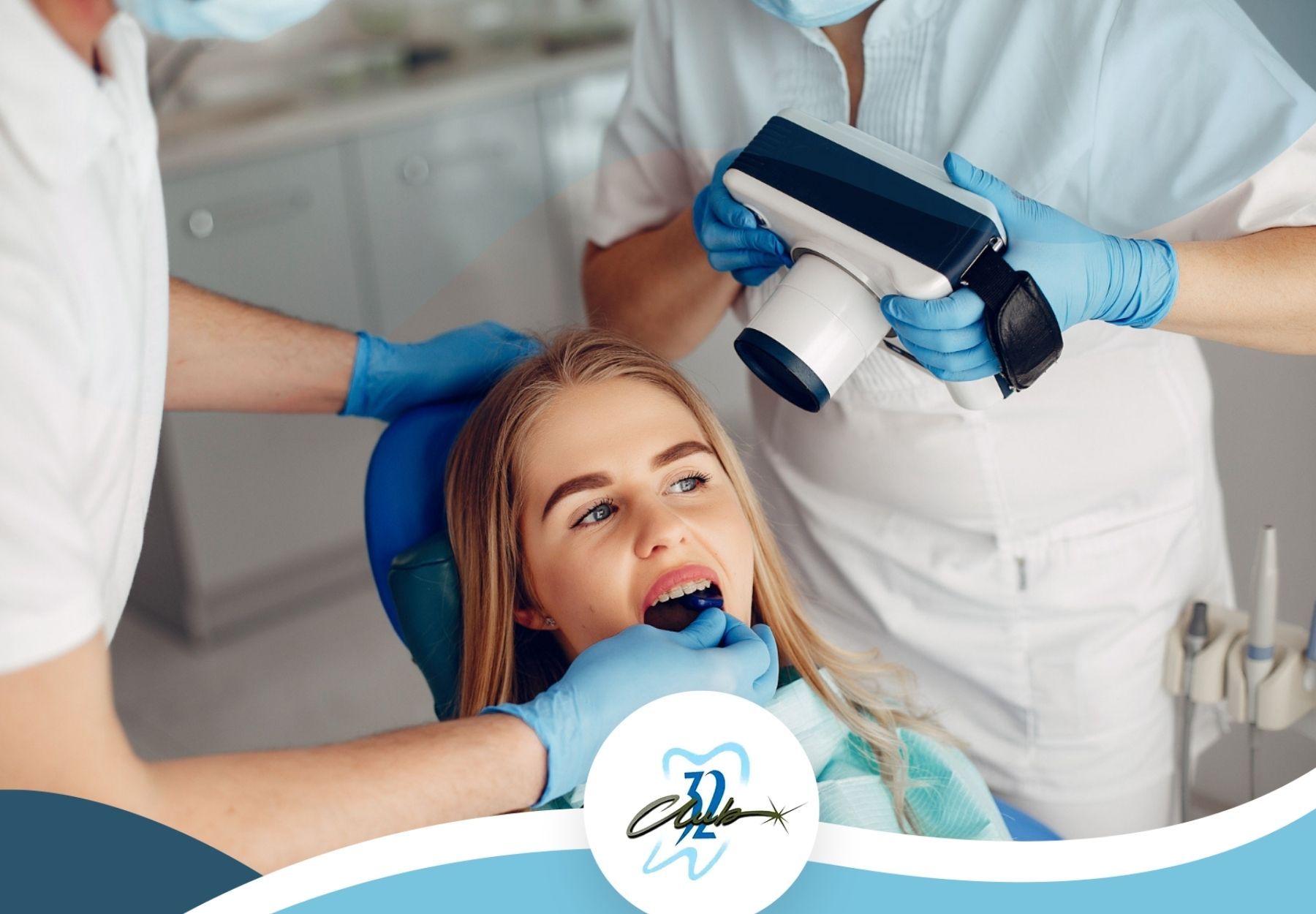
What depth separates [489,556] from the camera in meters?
0.90

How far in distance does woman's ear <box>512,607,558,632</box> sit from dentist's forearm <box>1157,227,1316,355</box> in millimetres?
485

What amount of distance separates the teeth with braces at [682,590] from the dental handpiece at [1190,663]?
1.32 feet

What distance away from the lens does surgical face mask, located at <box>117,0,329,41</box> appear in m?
0.54

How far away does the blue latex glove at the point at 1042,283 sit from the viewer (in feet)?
2.32

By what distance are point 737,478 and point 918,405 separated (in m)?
0.16

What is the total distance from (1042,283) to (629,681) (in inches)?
13.8

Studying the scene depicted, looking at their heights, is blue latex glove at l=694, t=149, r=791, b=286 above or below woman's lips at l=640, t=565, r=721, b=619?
above

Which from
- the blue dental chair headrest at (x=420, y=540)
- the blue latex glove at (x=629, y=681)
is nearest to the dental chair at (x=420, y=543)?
the blue dental chair headrest at (x=420, y=540)

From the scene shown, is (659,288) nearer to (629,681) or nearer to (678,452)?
(678,452)

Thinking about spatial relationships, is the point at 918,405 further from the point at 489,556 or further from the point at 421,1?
the point at 421,1

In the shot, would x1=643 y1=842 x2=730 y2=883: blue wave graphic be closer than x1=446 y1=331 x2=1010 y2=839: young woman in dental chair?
Yes

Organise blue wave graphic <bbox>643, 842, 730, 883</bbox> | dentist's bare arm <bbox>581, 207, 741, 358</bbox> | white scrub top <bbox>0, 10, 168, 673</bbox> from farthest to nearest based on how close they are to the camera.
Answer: dentist's bare arm <bbox>581, 207, 741, 358</bbox>, blue wave graphic <bbox>643, 842, 730, 883</bbox>, white scrub top <bbox>0, 10, 168, 673</bbox>

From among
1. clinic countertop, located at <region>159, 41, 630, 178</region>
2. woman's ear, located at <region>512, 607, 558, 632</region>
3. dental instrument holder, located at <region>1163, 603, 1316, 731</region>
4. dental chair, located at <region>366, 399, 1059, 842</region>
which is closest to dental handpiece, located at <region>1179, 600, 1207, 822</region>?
dental instrument holder, located at <region>1163, 603, 1316, 731</region>

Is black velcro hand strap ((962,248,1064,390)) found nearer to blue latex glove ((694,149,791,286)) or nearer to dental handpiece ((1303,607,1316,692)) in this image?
blue latex glove ((694,149,791,286))
